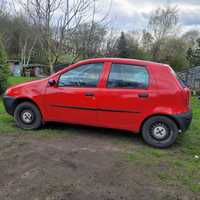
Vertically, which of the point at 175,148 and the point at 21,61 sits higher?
the point at 21,61

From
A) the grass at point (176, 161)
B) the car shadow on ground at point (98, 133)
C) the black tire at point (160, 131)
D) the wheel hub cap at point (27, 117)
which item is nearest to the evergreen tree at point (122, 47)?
the car shadow on ground at point (98, 133)

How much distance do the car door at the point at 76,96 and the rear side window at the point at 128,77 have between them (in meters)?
0.29

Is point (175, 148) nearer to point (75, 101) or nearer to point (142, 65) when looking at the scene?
point (142, 65)

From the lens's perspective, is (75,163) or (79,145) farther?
(79,145)

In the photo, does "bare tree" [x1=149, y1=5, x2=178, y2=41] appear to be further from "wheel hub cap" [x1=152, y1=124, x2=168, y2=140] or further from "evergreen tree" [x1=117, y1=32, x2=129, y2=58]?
"wheel hub cap" [x1=152, y1=124, x2=168, y2=140]

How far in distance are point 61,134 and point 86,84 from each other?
121 cm

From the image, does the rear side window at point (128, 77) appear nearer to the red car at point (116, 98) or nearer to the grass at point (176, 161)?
the red car at point (116, 98)

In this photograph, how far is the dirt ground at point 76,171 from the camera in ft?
9.86

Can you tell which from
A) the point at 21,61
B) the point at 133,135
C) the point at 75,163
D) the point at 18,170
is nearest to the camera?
the point at 18,170

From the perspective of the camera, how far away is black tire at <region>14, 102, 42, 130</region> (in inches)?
216

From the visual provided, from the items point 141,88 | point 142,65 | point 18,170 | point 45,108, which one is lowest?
point 18,170

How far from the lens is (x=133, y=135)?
544 cm

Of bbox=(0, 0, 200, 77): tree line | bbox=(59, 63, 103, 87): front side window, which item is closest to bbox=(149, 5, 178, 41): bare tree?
bbox=(0, 0, 200, 77): tree line

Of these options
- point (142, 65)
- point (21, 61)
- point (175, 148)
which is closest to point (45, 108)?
point (142, 65)
